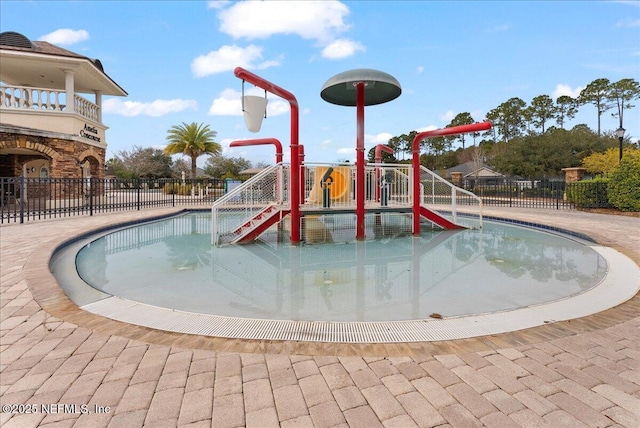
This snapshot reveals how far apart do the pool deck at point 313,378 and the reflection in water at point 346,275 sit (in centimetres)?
102

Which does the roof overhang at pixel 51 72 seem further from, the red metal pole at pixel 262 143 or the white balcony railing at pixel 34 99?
the red metal pole at pixel 262 143

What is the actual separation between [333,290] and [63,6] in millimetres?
13093

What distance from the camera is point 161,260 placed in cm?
686

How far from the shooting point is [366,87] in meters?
9.12

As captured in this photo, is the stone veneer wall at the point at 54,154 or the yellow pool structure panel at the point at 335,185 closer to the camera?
the yellow pool structure panel at the point at 335,185

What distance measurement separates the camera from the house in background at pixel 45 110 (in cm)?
1568

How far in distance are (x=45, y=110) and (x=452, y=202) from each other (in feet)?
63.3

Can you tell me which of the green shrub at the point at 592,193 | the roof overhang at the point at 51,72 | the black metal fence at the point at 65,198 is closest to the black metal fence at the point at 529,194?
the green shrub at the point at 592,193

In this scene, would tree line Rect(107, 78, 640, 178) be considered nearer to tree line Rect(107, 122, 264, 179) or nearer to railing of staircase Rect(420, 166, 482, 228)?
tree line Rect(107, 122, 264, 179)

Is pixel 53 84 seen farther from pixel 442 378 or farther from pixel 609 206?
pixel 609 206

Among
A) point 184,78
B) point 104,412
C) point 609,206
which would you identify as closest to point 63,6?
point 184,78

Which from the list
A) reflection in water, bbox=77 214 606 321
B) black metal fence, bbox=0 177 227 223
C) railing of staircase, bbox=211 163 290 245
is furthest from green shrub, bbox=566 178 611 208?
black metal fence, bbox=0 177 227 223

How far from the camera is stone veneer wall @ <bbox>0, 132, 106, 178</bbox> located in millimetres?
15176

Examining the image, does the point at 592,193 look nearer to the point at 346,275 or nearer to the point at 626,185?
the point at 626,185
